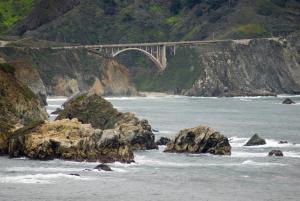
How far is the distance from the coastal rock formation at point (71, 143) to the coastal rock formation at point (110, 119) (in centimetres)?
770

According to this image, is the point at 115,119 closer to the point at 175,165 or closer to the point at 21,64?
the point at 175,165

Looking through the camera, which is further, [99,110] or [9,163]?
[99,110]

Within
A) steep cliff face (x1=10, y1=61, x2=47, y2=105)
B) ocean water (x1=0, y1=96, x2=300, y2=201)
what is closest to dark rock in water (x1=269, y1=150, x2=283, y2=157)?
ocean water (x1=0, y1=96, x2=300, y2=201)

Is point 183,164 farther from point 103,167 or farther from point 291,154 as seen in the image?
point 291,154

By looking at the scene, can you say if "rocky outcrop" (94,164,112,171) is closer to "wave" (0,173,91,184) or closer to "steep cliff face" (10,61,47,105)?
"wave" (0,173,91,184)

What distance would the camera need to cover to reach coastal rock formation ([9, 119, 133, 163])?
4343 inches

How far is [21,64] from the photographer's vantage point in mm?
180750

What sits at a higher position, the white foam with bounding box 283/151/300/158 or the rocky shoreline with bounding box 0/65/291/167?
the rocky shoreline with bounding box 0/65/291/167

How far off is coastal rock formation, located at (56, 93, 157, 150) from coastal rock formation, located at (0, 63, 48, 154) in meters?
4.83

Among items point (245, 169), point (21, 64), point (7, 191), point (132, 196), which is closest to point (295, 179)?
point (245, 169)

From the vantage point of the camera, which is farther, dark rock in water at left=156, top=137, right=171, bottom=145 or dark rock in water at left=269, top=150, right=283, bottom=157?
dark rock in water at left=156, top=137, right=171, bottom=145

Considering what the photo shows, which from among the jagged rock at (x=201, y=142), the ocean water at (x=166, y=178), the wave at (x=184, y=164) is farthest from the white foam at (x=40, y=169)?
the jagged rock at (x=201, y=142)

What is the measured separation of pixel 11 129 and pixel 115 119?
17.2 metres

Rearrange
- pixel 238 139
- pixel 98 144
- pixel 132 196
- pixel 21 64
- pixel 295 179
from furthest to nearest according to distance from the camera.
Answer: pixel 21 64 < pixel 238 139 < pixel 98 144 < pixel 295 179 < pixel 132 196
